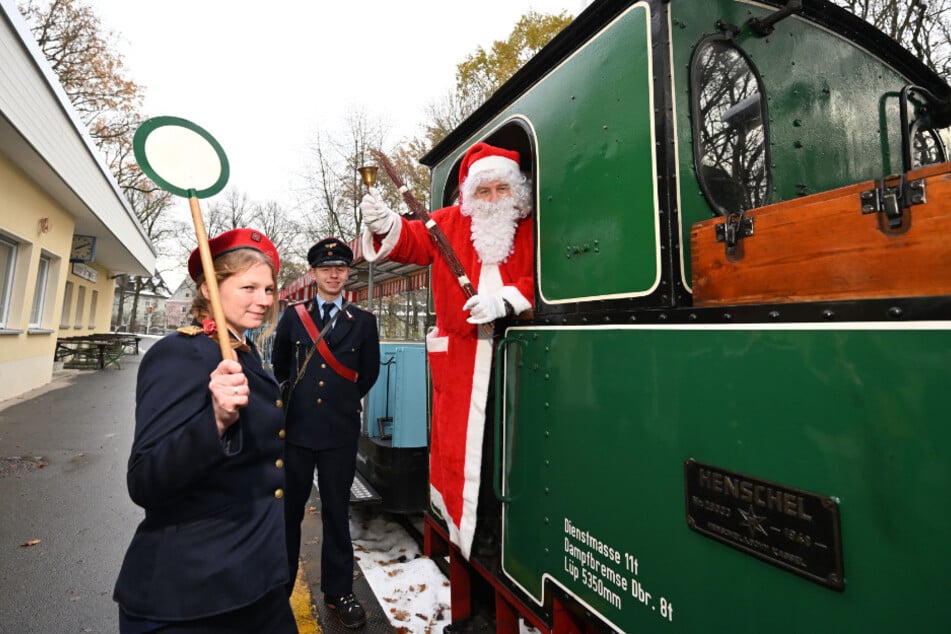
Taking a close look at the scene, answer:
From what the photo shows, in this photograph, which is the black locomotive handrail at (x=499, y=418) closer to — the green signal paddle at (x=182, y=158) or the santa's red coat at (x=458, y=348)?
the santa's red coat at (x=458, y=348)

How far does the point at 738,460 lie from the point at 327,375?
7.63 ft

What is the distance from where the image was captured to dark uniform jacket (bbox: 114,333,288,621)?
1.18m

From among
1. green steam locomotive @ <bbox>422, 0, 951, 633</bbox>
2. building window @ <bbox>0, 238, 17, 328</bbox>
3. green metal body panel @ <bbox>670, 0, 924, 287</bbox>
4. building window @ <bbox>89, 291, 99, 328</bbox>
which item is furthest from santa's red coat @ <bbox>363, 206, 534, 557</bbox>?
building window @ <bbox>89, 291, 99, 328</bbox>

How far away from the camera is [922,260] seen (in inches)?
39.0

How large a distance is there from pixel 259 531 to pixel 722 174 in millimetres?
1855

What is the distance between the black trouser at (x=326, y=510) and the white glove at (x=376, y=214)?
133 centimetres

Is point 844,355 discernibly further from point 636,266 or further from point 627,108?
point 627,108

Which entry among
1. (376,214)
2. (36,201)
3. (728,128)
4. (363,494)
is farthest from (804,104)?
(36,201)

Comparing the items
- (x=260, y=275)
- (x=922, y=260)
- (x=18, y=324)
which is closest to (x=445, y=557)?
(x=260, y=275)

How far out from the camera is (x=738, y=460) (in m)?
1.25

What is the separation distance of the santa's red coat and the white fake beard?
4 centimetres

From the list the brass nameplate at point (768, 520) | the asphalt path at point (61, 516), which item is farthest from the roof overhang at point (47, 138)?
the brass nameplate at point (768, 520)

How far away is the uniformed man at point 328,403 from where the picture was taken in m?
2.81

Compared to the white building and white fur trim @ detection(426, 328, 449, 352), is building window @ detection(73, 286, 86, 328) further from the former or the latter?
white fur trim @ detection(426, 328, 449, 352)
